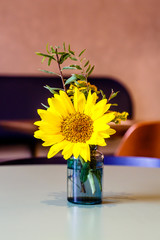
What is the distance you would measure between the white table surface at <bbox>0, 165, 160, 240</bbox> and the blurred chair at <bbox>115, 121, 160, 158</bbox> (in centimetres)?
112

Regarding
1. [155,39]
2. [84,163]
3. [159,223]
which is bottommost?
[159,223]

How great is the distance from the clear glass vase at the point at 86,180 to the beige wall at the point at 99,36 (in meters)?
3.44

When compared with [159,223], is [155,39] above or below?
above

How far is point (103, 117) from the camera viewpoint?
938 millimetres

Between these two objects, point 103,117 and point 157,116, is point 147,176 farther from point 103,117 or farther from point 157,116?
point 157,116

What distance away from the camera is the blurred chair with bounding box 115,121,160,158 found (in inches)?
97.2

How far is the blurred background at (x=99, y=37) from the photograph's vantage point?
434cm

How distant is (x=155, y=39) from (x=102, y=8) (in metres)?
0.66

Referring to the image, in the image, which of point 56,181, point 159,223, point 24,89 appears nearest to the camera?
point 159,223

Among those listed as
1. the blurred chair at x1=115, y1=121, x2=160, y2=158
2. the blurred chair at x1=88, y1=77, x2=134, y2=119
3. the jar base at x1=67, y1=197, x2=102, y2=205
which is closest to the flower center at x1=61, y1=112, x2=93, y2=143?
the jar base at x1=67, y1=197, x2=102, y2=205

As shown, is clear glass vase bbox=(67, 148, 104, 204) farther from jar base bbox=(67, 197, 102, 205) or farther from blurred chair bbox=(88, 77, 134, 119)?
blurred chair bbox=(88, 77, 134, 119)

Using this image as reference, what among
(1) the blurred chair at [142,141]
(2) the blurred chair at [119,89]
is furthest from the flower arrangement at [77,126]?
(2) the blurred chair at [119,89]

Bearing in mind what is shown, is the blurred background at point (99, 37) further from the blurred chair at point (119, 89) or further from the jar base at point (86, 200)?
the jar base at point (86, 200)

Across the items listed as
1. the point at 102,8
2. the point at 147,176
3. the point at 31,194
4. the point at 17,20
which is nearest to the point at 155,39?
the point at 102,8
